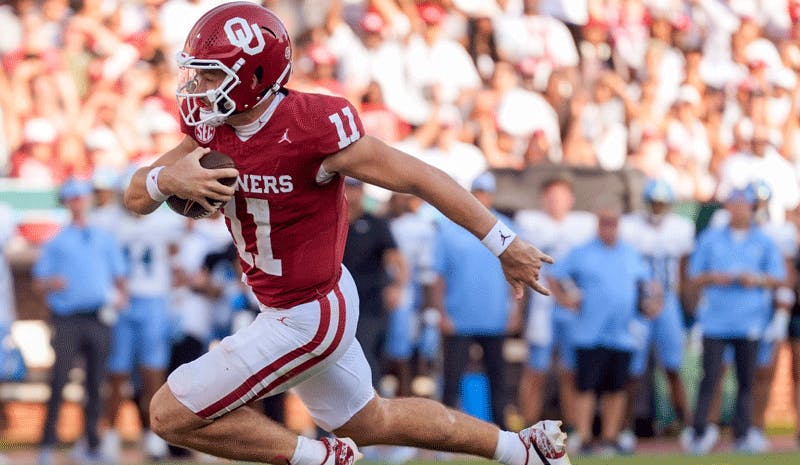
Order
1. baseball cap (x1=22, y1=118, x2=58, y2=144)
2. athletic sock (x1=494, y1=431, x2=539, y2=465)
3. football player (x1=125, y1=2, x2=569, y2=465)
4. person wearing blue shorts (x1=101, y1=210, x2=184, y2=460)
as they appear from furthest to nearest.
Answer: baseball cap (x1=22, y1=118, x2=58, y2=144) → person wearing blue shorts (x1=101, y1=210, x2=184, y2=460) → athletic sock (x1=494, y1=431, x2=539, y2=465) → football player (x1=125, y1=2, x2=569, y2=465)

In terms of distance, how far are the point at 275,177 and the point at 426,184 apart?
53 cm

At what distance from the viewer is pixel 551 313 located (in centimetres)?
1048

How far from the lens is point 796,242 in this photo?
1124 cm

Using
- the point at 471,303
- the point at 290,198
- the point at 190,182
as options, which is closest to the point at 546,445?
the point at 290,198

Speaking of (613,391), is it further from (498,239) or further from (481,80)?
(498,239)

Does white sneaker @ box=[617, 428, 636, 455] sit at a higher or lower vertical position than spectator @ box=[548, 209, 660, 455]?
lower

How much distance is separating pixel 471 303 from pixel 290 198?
16.6 ft

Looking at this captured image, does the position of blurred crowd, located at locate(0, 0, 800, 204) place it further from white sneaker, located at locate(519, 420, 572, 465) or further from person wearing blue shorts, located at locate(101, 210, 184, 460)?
white sneaker, located at locate(519, 420, 572, 465)

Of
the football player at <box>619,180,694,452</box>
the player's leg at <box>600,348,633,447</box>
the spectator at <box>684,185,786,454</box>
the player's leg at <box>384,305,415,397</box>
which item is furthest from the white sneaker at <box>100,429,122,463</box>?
the spectator at <box>684,185,786,454</box>

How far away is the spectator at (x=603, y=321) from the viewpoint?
1003cm

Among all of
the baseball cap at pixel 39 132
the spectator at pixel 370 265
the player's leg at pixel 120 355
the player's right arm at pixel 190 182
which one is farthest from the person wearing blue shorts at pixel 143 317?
the player's right arm at pixel 190 182

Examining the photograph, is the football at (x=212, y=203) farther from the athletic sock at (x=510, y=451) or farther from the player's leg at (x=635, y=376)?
the player's leg at (x=635, y=376)

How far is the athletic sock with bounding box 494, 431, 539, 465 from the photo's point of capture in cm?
548

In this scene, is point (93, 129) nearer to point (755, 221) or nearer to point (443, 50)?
point (443, 50)
